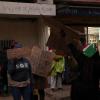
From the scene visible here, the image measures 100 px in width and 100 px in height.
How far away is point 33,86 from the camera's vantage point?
25.1ft

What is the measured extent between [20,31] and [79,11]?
2697 mm

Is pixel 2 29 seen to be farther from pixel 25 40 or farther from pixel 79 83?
pixel 79 83

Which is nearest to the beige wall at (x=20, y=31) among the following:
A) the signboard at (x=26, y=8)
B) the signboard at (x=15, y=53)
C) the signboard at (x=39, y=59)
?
the signboard at (x=26, y=8)

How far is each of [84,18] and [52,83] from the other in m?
5.07

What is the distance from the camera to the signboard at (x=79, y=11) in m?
13.5

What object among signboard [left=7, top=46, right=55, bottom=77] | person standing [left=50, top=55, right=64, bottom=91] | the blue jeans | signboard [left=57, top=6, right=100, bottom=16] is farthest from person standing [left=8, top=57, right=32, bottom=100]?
signboard [left=57, top=6, right=100, bottom=16]

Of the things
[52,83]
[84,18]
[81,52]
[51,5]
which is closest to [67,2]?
[51,5]

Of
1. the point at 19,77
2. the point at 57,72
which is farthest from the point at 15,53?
the point at 57,72

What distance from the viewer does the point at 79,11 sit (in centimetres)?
1387

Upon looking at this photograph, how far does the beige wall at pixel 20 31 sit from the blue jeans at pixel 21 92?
21.7 ft

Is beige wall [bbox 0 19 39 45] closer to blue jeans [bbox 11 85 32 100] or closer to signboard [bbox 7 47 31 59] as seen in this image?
signboard [bbox 7 47 31 59]

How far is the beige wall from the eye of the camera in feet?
45.4

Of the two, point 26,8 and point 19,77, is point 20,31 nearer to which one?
point 26,8

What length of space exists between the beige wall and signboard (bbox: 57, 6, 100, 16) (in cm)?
156
